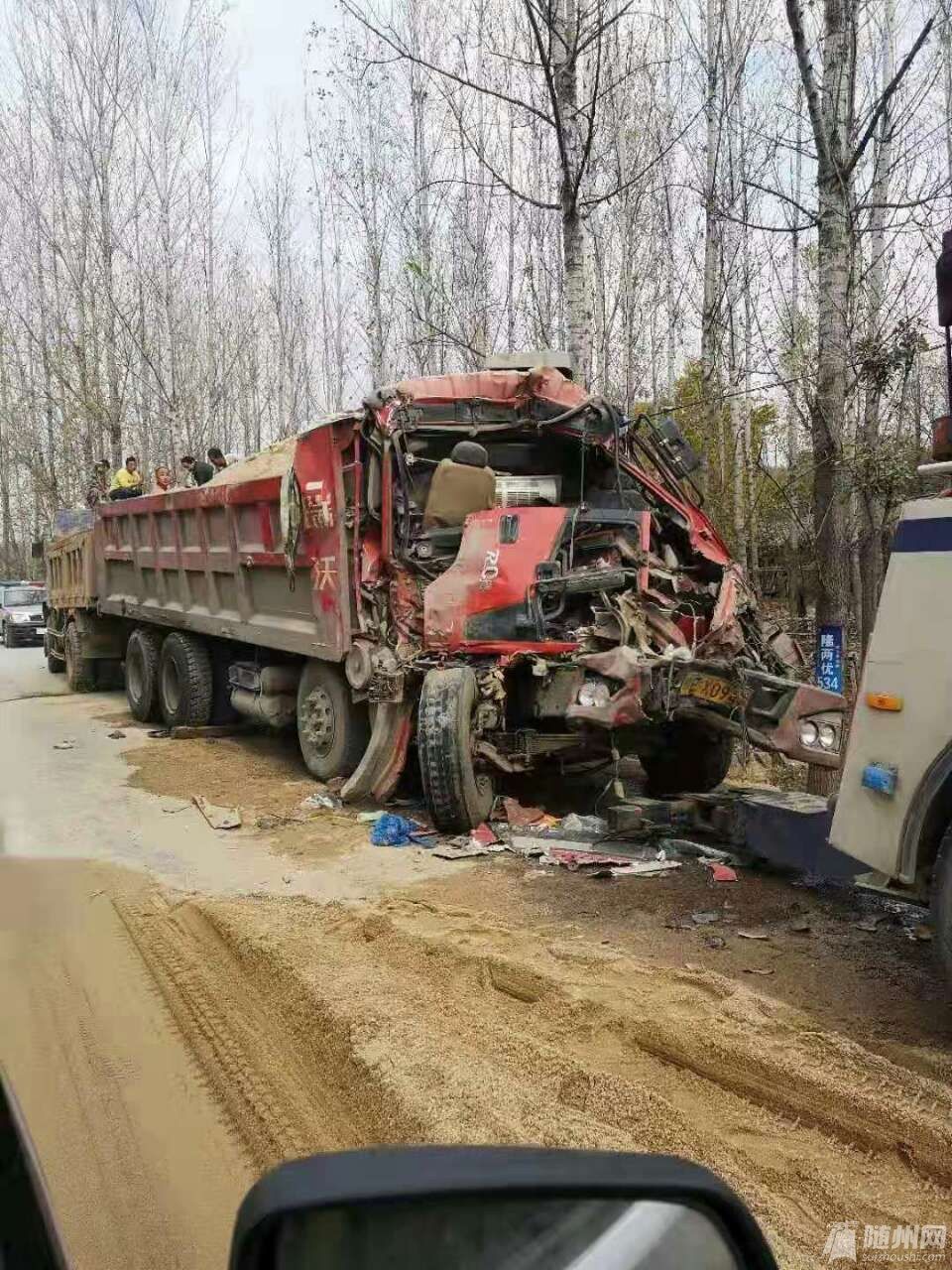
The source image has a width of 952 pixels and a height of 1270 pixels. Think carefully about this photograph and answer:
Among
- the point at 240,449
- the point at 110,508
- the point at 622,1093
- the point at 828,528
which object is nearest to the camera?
the point at 622,1093

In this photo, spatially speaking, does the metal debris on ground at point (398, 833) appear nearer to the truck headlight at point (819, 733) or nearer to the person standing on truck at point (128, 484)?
the truck headlight at point (819, 733)

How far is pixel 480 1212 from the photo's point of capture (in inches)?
42.9

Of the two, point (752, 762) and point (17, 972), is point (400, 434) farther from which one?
point (17, 972)

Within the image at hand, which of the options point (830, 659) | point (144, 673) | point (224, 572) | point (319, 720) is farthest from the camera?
point (144, 673)

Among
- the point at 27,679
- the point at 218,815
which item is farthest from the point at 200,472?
the point at 27,679

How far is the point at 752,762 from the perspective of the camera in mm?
8758

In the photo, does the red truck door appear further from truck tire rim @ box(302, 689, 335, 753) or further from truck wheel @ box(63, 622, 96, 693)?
truck wheel @ box(63, 622, 96, 693)

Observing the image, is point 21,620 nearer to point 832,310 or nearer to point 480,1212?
point 832,310

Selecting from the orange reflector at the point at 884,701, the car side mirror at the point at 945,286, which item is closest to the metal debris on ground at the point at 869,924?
the orange reflector at the point at 884,701

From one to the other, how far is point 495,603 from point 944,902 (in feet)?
13.3

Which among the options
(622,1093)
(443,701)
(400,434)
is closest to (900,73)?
(400,434)

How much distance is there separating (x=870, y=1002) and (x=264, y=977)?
2.40 metres

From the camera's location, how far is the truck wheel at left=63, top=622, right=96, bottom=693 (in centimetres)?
1507

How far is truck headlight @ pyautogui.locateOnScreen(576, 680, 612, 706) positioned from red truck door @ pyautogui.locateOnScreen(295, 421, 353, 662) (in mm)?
2136
